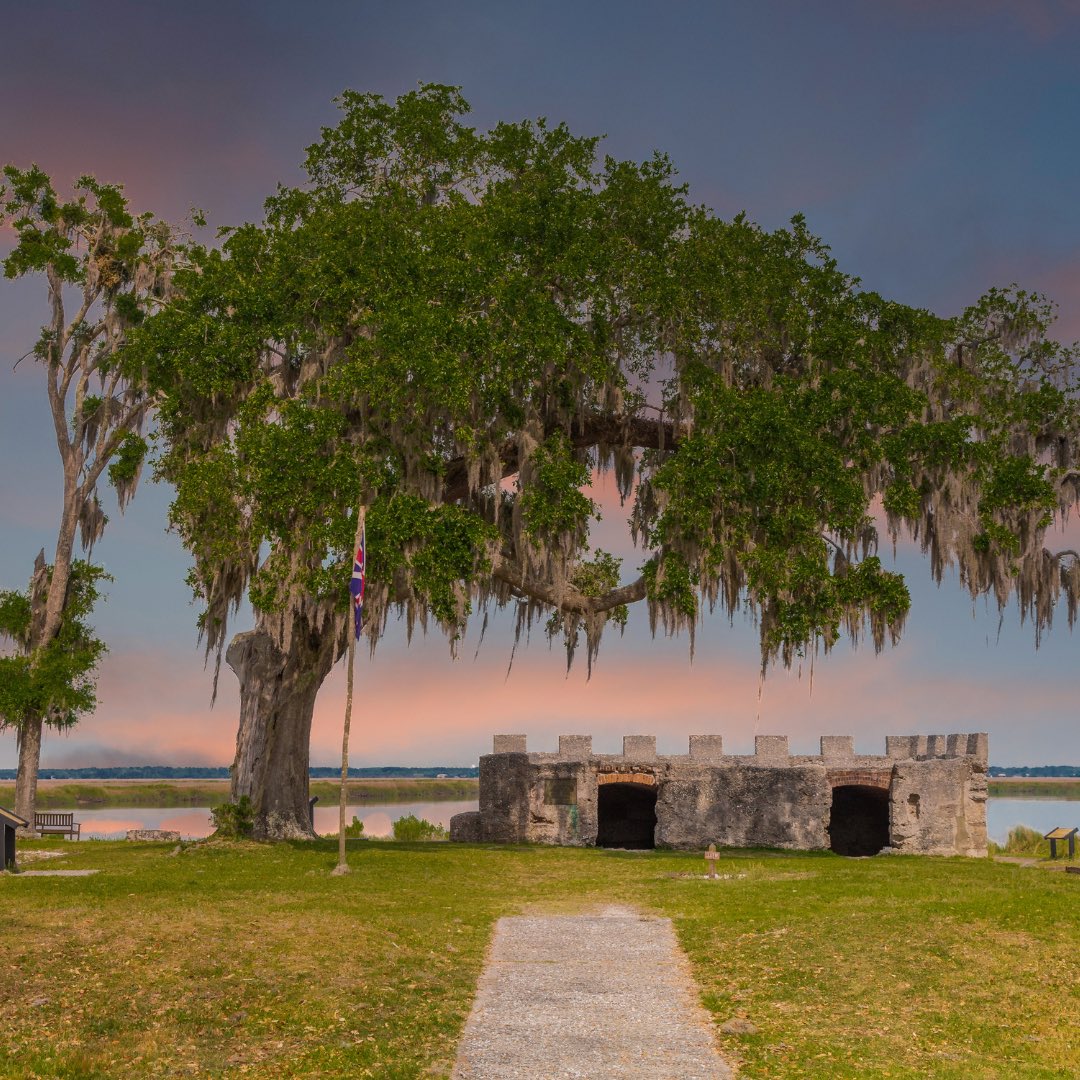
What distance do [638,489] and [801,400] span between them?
14.8 ft

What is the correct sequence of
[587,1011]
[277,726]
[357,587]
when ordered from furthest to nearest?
1. [277,726]
2. [357,587]
3. [587,1011]

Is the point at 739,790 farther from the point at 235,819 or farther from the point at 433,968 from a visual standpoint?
the point at 433,968

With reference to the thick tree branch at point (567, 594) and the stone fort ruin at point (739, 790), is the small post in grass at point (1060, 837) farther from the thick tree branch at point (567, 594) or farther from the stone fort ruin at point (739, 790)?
the thick tree branch at point (567, 594)

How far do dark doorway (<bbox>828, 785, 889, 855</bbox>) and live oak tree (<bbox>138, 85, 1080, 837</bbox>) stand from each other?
1324cm

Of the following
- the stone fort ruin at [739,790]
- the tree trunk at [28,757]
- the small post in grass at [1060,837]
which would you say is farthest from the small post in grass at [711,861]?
the tree trunk at [28,757]

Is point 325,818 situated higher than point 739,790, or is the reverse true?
point 739,790

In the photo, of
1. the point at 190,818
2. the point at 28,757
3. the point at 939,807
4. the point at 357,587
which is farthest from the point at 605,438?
the point at 190,818

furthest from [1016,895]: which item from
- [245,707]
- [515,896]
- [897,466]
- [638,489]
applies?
[245,707]

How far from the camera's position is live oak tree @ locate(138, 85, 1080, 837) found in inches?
939

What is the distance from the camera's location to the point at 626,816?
131 ft

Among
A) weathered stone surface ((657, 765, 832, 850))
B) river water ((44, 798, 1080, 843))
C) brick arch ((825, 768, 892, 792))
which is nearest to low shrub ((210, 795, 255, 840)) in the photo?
weathered stone surface ((657, 765, 832, 850))

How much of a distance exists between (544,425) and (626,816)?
18.1 meters

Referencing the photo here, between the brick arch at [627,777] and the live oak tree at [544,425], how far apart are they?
655 cm

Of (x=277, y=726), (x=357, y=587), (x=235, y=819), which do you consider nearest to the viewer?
(x=357, y=587)
